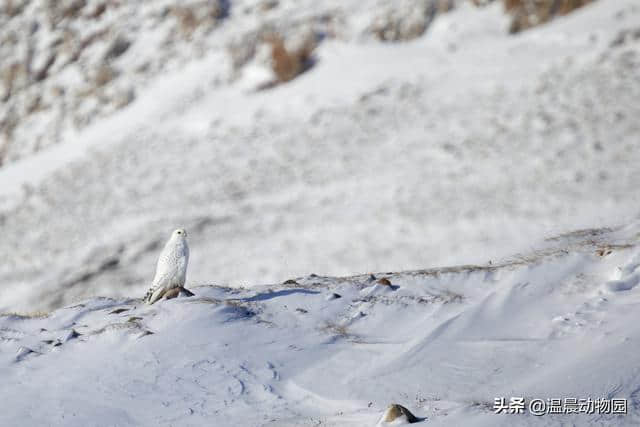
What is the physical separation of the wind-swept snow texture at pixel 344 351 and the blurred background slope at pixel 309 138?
21.9 feet

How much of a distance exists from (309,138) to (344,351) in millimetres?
15321

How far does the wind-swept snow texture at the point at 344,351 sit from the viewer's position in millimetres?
7195

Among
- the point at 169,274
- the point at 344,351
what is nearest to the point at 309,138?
the point at 169,274

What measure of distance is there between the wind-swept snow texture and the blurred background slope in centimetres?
666

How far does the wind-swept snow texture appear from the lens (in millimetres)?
7195

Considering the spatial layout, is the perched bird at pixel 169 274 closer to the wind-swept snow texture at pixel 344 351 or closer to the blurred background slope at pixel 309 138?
the wind-swept snow texture at pixel 344 351

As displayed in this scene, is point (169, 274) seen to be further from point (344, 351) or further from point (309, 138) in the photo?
point (309, 138)

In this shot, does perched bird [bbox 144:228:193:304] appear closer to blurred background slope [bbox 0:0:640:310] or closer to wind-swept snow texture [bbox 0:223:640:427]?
wind-swept snow texture [bbox 0:223:640:427]

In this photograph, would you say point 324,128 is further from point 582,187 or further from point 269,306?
point 269,306

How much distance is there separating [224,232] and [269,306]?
36.8 ft

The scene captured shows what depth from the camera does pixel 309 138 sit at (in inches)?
922

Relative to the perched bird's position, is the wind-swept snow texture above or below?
below

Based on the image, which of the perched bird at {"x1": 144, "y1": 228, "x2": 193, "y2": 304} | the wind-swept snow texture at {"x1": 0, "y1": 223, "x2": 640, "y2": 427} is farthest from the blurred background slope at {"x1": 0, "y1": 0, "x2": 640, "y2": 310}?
the perched bird at {"x1": 144, "y1": 228, "x2": 193, "y2": 304}

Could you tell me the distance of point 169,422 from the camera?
7.11 meters
